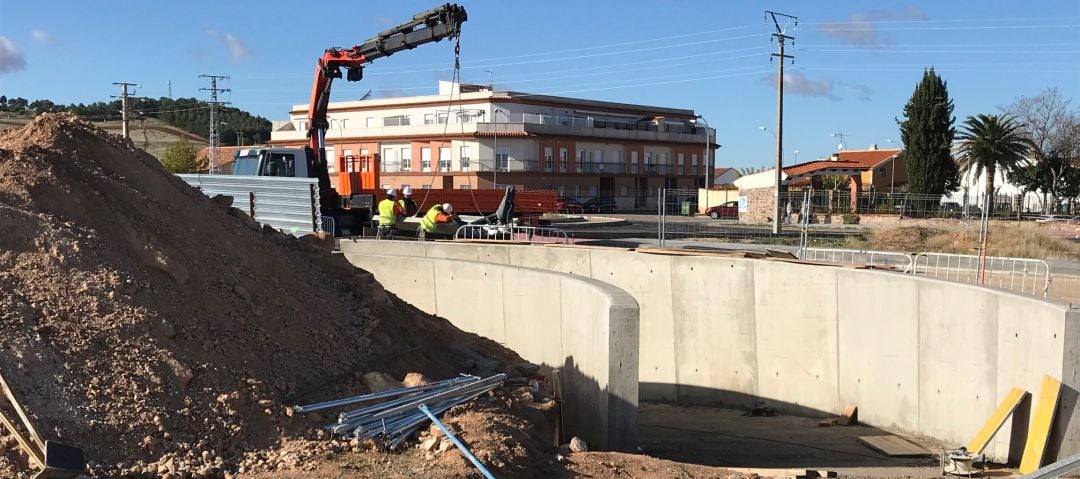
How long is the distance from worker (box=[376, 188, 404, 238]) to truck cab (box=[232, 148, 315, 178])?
168 inches

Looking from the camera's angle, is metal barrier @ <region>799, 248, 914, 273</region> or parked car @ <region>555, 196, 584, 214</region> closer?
metal barrier @ <region>799, 248, 914, 273</region>

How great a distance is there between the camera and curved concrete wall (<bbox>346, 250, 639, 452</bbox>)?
7.35m

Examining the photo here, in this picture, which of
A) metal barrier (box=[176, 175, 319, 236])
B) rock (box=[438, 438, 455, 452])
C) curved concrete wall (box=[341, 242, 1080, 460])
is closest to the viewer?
rock (box=[438, 438, 455, 452])

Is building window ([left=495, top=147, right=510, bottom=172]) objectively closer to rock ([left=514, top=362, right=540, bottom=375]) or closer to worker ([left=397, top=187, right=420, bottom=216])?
worker ([left=397, top=187, right=420, bottom=216])

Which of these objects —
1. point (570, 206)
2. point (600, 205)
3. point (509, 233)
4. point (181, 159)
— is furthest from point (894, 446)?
point (181, 159)

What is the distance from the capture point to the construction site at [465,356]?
5.42 m

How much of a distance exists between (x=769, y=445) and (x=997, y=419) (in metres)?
2.09

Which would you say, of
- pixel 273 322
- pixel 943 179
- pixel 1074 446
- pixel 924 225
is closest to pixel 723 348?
pixel 1074 446

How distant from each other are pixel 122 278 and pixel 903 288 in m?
7.28

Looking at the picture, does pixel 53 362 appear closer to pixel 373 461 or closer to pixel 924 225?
pixel 373 461

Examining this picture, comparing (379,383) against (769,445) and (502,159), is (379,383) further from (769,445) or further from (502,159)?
(502,159)

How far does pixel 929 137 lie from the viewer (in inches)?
1797

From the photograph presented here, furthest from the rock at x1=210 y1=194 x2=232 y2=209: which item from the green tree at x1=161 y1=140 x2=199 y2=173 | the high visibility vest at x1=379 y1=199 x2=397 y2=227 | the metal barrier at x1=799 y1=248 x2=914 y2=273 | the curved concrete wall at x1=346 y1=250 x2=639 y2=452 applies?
the green tree at x1=161 y1=140 x2=199 y2=173

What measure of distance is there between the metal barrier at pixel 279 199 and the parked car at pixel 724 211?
31.1 metres
